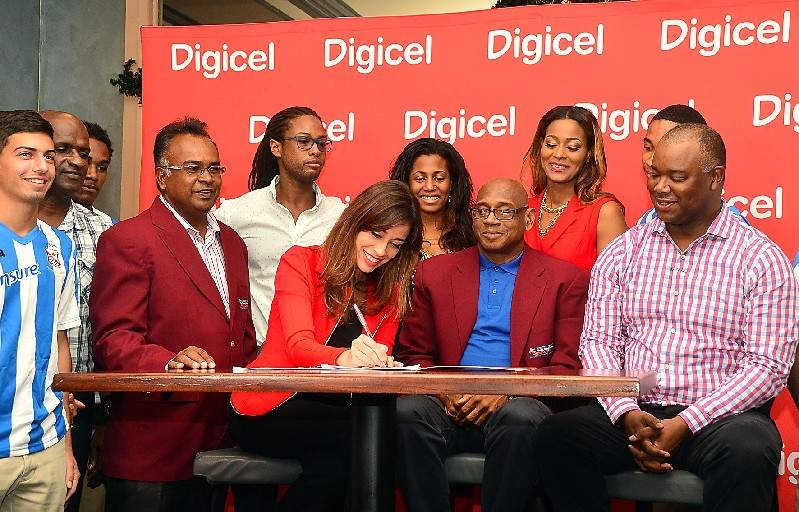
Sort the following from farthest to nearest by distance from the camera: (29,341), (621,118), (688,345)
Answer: (621,118) < (688,345) < (29,341)

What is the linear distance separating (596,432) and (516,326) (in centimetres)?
56

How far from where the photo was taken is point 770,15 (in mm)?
4320

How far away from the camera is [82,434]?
392 cm

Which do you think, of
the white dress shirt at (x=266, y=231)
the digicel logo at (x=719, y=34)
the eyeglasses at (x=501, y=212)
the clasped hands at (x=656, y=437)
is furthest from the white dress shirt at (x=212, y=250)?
the digicel logo at (x=719, y=34)

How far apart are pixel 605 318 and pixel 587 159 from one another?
944mm

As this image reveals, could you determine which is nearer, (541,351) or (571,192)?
(541,351)

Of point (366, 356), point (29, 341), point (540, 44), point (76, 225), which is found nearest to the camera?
point (366, 356)

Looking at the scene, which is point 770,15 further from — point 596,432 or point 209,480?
point 209,480

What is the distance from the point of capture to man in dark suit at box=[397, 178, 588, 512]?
3.32 m

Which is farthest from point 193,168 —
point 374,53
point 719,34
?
point 719,34

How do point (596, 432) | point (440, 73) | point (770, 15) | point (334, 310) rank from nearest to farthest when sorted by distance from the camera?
point (596, 432) < point (334, 310) < point (770, 15) < point (440, 73)

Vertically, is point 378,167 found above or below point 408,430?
above

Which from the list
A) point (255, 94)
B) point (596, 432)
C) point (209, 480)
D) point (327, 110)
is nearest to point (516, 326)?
point (596, 432)

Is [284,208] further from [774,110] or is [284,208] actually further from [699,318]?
[774,110]
